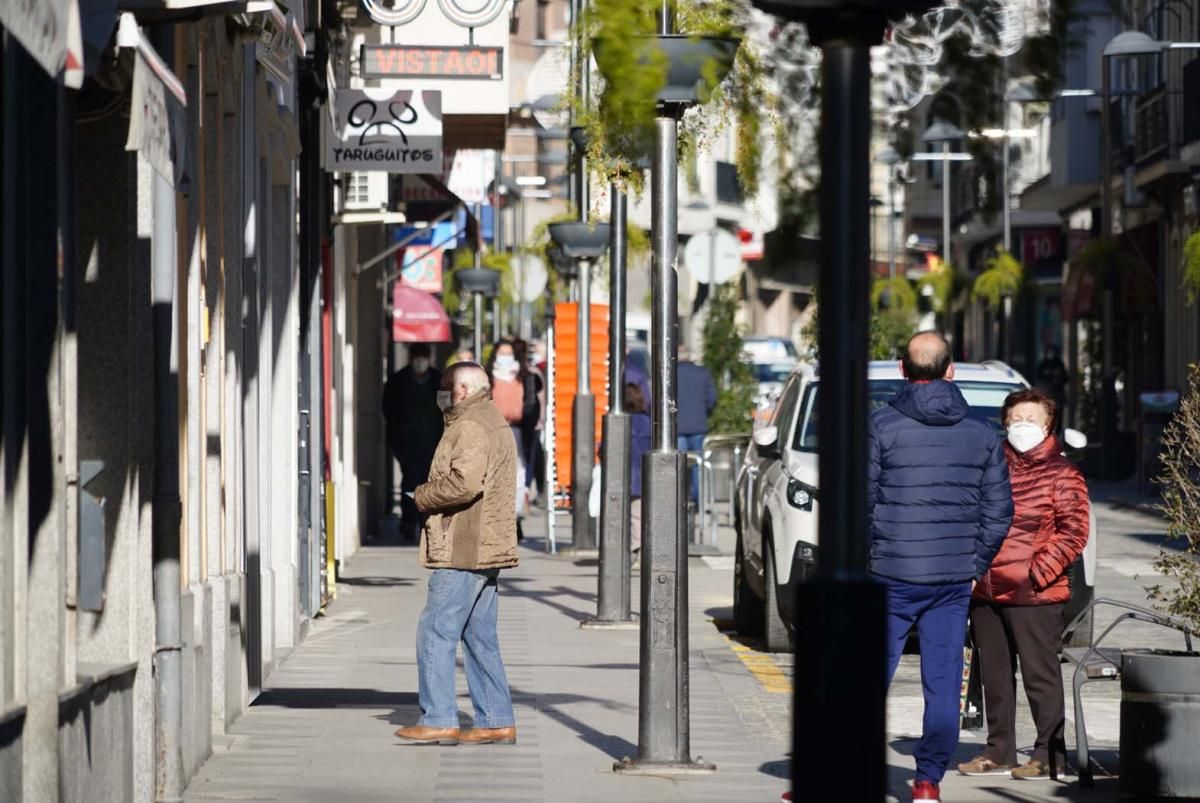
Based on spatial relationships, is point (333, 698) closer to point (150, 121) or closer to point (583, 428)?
point (150, 121)

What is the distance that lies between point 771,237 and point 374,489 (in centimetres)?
2271

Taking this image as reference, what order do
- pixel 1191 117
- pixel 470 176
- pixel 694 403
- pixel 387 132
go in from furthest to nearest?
pixel 1191 117 < pixel 470 176 < pixel 694 403 < pixel 387 132

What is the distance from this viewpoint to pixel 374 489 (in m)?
26.8

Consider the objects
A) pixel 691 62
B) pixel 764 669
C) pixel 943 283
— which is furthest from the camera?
pixel 764 669

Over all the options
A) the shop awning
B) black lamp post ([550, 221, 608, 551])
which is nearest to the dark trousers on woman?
black lamp post ([550, 221, 608, 551])

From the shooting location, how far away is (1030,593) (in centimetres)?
1026

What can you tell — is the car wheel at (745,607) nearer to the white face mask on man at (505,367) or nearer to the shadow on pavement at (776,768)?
the shadow on pavement at (776,768)

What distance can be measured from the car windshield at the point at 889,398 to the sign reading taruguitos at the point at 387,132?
3.27m

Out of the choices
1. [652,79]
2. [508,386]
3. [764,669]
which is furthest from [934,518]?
[508,386]

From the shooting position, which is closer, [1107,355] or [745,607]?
[745,607]

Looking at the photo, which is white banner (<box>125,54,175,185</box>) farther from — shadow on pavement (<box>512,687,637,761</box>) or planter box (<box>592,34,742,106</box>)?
shadow on pavement (<box>512,687,637,761</box>)

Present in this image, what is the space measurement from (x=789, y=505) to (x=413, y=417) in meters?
9.59

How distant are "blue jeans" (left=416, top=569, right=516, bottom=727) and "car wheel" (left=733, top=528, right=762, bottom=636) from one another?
4967 mm

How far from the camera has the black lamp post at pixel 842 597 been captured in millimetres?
4711
